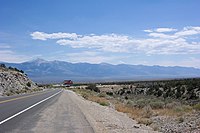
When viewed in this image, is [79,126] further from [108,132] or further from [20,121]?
[20,121]

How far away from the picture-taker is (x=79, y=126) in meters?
15.1

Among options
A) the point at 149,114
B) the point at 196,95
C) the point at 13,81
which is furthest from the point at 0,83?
the point at 149,114

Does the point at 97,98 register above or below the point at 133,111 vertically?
above

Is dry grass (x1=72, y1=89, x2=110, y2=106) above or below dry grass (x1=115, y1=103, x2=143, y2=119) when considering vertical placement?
above

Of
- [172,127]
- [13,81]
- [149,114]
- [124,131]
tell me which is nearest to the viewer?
[124,131]

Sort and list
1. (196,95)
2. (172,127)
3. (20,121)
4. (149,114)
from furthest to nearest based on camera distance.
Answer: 1. (196,95)
2. (149,114)
3. (172,127)
4. (20,121)

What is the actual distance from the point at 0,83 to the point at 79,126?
50.3 m

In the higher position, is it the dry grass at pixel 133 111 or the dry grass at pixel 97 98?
the dry grass at pixel 97 98

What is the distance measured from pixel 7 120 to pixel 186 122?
8.99 m

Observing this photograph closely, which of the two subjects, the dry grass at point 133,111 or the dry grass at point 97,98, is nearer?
the dry grass at point 133,111

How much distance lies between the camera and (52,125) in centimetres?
1523

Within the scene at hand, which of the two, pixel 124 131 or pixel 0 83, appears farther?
pixel 0 83

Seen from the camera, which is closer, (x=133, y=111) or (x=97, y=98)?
(x=133, y=111)

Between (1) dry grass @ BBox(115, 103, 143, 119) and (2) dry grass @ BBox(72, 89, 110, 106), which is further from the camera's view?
(2) dry grass @ BBox(72, 89, 110, 106)
